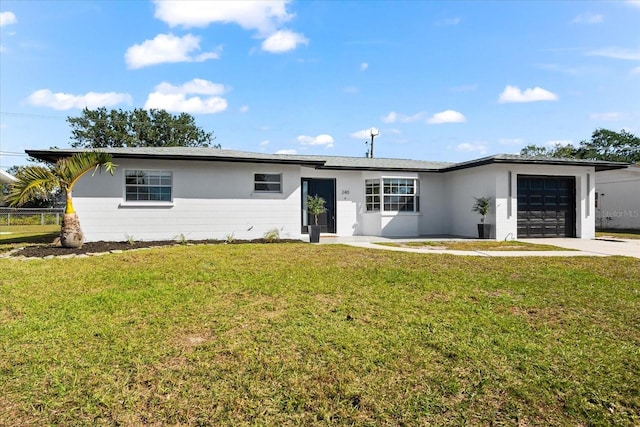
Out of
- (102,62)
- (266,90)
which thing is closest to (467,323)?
(266,90)

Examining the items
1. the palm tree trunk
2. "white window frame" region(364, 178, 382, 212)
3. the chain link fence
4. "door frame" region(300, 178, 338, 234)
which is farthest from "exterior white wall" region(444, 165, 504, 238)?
the chain link fence

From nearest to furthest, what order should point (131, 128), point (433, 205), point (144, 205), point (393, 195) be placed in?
point (144, 205)
point (393, 195)
point (433, 205)
point (131, 128)

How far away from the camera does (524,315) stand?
4.50 metres

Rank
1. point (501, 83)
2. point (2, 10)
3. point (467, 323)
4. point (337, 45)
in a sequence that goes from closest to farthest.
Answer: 1. point (467, 323)
2. point (2, 10)
3. point (337, 45)
4. point (501, 83)

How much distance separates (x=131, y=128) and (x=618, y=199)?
4461 centimetres

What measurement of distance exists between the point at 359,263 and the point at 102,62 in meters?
19.8

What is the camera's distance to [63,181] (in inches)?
385

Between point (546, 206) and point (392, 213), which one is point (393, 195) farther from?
A: point (546, 206)

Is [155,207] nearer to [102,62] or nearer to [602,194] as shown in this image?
[102,62]

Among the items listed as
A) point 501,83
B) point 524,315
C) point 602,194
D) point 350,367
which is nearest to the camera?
point 350,367

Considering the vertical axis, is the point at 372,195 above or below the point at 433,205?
above

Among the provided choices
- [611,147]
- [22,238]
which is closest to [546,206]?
[22,238]

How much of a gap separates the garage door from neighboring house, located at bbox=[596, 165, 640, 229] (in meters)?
7.84

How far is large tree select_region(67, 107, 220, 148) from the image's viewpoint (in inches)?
1577
